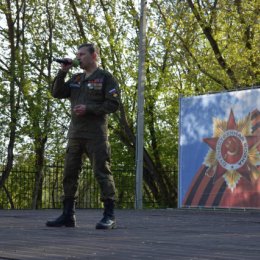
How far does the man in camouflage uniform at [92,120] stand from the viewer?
8.50 metres

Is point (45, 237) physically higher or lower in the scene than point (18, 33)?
lower

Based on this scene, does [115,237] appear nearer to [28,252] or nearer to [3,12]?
[28,252]

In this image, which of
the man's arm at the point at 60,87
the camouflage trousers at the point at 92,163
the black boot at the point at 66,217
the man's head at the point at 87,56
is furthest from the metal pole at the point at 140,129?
the man's head at the point at 87,56

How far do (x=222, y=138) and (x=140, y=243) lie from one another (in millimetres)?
9535

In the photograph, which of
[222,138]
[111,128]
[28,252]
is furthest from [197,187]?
[111,128]

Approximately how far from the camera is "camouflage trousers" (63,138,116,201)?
851 cm

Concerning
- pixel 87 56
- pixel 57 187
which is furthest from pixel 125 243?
pixel 57 187

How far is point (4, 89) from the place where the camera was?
3070cm

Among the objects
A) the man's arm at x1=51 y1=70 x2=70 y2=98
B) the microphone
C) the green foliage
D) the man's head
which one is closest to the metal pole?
the green foliage

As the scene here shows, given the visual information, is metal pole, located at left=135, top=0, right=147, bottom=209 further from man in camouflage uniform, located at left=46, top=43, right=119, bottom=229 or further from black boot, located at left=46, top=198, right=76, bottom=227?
man in camouflage uniform, located at left=46, top=43, right=119, bottom=229

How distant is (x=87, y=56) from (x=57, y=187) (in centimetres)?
2103

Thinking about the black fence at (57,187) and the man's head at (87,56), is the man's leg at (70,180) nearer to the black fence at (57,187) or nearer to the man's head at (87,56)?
the man's head at (87,56)

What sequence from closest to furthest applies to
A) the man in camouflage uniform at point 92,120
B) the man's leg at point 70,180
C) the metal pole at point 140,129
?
the man in camouflage uniform at point 92,120
the man's leg at point 70,180
the metal pole at point 140,129

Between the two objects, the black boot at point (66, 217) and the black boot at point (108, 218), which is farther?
the black boot at point (66, 217)
